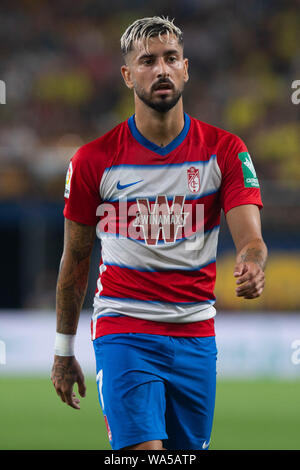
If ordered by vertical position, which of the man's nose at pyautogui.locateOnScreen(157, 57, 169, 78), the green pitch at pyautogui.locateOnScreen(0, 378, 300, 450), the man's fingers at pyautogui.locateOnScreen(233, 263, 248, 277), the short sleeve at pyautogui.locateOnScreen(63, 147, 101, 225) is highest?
the man's nose at pyautogui.locateOnScreen(157, 57, 169, 78)

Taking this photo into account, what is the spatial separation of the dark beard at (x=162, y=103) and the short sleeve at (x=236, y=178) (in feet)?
0.94

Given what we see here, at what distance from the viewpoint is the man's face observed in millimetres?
3498

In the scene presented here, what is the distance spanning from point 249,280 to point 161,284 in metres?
0.64

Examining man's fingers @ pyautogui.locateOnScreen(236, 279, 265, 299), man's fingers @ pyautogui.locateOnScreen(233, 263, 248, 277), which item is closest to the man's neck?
man's fingers @ pyautogui.locateOnScreen(233, 263, 248, 277)

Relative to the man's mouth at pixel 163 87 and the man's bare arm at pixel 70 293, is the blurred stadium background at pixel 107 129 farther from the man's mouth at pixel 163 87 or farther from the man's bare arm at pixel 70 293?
the man's mouth at pixel 163 87

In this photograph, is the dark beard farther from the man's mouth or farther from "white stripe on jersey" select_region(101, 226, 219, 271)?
"white stripe on jersey" select_region(101, 226, 219, 271)

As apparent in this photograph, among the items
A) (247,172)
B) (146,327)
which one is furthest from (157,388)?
(247,172)

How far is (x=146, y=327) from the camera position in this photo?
348cm

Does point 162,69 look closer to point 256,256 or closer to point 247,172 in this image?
point 247,172

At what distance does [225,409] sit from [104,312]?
5.71 metres

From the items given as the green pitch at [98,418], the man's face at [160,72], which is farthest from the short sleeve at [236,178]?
the green pitch at [98,418]

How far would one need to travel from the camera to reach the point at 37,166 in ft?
46.7

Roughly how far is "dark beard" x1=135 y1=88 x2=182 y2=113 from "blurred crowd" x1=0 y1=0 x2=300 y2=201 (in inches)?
411

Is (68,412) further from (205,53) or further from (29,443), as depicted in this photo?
(205,53)
